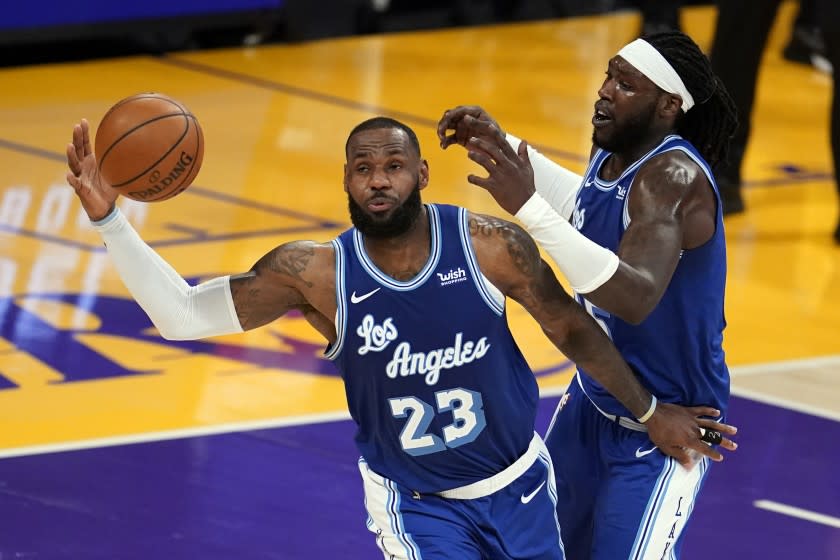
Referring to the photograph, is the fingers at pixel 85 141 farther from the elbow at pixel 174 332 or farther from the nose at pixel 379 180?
the nose at pixel 379 180

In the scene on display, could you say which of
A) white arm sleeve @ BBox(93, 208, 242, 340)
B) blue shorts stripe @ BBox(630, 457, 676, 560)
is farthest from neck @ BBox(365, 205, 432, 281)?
blue shorts stripe @ BBox(630, 457, 676, 560)

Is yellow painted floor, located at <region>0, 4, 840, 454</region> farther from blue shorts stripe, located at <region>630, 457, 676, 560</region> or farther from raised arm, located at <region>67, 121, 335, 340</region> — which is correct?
blue shorts stripe, located at <region>630, 457, 676, 560</region>

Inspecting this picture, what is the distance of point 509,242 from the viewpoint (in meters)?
4.44

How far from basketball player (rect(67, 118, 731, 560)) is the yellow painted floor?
2540 mm

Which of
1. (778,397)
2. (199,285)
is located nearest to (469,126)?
(199,285)

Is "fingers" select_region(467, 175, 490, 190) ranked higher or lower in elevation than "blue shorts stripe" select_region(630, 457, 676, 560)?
higher

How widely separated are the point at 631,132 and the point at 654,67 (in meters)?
0.20

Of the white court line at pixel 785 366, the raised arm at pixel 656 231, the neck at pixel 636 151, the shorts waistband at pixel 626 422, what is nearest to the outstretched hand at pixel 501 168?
the raised arm at pixel 656 231

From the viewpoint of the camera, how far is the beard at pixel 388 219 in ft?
14.3

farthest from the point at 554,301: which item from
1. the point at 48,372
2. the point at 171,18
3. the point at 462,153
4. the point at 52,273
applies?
the point at 171,18

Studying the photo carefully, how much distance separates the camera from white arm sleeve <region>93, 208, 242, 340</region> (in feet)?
14.5

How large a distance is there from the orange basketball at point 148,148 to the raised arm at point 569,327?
115 centimetres

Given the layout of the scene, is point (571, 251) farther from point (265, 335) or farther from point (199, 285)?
point (265, 335)

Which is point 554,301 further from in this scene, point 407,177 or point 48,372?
point 48,372
